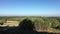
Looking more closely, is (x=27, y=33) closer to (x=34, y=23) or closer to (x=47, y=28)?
(x=34, y=23)

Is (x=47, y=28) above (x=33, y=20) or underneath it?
underneath

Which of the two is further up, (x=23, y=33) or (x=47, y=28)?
(x=23, y=33)

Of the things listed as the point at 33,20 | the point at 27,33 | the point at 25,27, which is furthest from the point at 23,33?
the point at 33,20

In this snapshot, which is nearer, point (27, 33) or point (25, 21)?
point (27, 33)

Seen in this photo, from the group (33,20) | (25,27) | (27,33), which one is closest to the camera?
(27,33)

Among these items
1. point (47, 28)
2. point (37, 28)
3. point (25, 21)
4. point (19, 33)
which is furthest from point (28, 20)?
point (19, 33)

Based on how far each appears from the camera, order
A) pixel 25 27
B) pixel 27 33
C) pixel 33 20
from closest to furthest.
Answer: pixel 27 33 → pixel 25 27 → pixel 33 20

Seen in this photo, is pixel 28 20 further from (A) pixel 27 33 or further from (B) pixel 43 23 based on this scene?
(A) pixel 27 33

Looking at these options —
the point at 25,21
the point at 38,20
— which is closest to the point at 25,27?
the point at 25,21

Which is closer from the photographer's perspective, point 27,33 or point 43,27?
point 27,33
